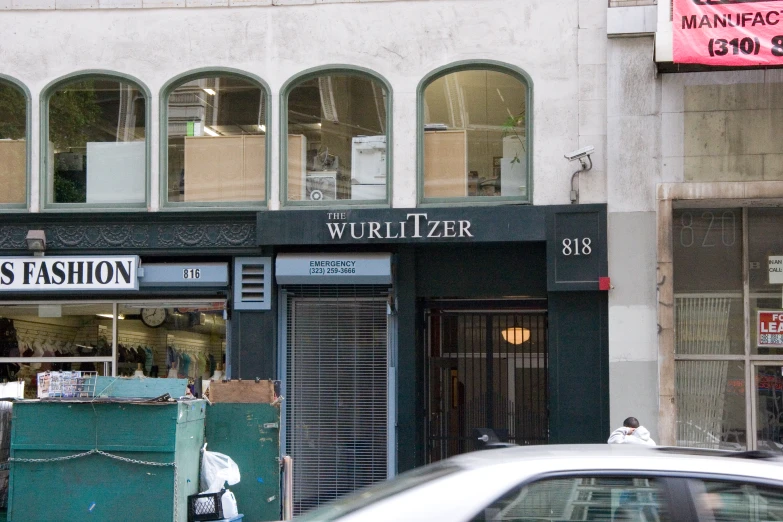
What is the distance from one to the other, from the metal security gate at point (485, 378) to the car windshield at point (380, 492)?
943 centimetres

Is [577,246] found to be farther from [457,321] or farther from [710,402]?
[710,402]

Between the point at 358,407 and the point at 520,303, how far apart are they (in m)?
2.65

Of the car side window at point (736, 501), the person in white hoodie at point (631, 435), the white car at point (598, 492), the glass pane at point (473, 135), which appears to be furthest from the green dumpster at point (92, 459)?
the car side window at point (736, 501)

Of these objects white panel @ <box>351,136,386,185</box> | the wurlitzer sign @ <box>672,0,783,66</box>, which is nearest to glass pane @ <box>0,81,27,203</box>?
white panel @ <box>351,136,386,185</box>

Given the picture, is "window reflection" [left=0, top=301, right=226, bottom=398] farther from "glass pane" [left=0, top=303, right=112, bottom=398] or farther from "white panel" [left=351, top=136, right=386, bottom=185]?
"white panel" [left=351, top=136, right=386, bottom=185]

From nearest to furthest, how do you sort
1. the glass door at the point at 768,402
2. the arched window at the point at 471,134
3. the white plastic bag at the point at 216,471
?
1. the white plastic bag at the point at 216,471
2. the glass door at the point at 768,402
3. the arched window at the point at 471,134

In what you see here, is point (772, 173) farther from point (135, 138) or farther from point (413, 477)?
point (413, 477)

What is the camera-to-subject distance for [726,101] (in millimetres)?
13461

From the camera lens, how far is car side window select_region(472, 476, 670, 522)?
4.52 m

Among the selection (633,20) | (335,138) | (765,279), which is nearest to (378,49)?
(335,138)

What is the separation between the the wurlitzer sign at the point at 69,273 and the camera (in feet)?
47.8

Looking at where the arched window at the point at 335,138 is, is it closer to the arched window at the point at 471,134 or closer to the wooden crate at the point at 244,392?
the arched window at the point at 471,134

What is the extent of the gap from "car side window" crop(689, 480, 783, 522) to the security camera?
9480 mm

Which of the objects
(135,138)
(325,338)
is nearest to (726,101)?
(325,338)
